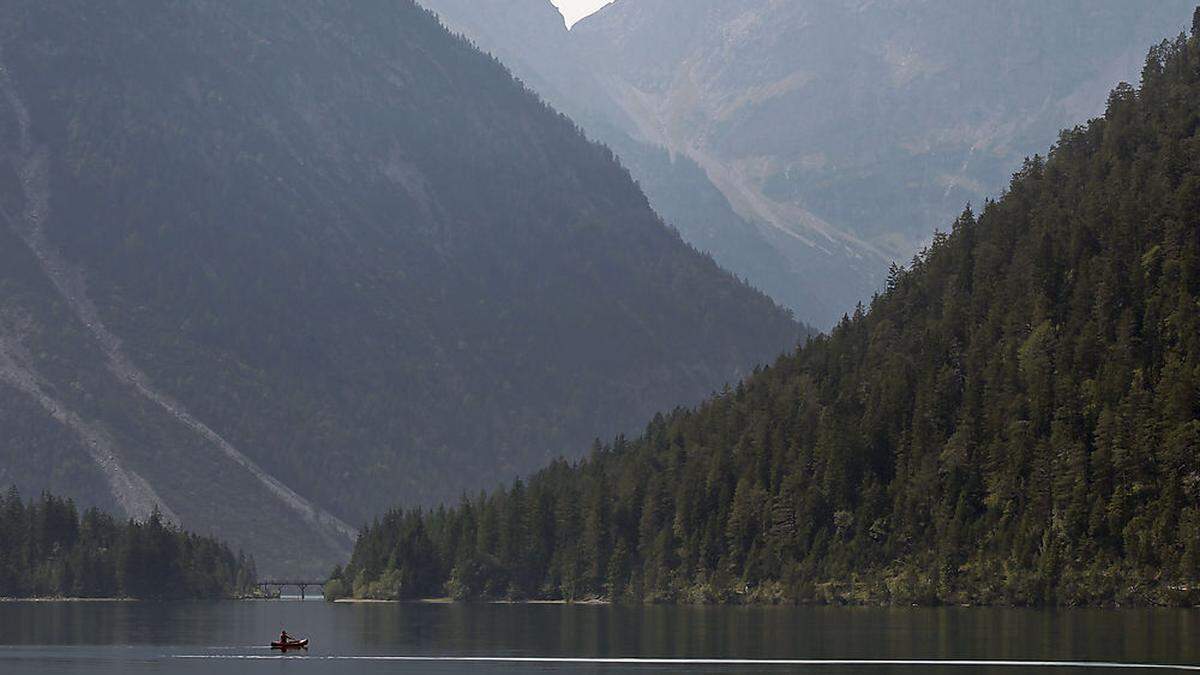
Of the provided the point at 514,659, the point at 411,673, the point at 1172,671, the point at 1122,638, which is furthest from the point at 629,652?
the point at 1172,671

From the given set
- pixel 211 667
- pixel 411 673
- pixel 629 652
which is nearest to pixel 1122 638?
pixel 629 652

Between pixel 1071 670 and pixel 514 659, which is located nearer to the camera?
pixel 1071 670

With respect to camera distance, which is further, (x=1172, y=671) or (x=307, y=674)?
(x=307, y=674)

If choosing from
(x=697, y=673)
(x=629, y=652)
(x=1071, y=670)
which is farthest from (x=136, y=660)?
(x=1071, y=670)

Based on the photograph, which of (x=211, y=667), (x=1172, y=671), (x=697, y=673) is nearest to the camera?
(x=1172, y=671)

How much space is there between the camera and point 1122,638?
189 meters

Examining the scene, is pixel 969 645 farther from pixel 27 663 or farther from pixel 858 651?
pixel 27 663

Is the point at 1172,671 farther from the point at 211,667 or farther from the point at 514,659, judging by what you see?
the point at 211,667

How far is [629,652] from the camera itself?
633ft

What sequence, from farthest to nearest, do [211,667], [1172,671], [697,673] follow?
[211,667] → [697,673] → [1172,671]

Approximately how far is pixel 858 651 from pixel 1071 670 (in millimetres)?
27711

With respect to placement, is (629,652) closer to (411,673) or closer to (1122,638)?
(411,673)

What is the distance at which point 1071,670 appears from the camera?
160 metres

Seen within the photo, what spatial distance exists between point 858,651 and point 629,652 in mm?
20191
